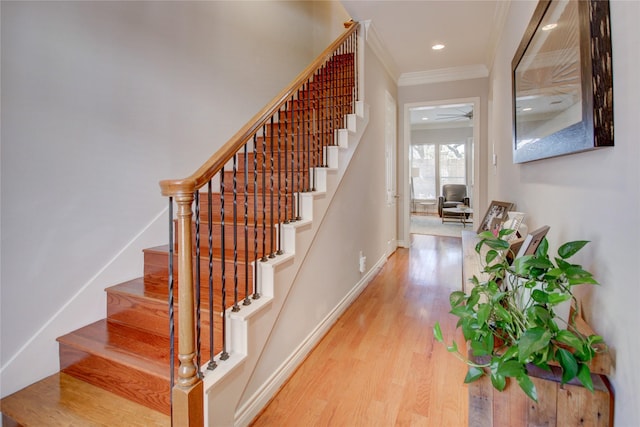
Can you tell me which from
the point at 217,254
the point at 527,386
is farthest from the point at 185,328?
the point at 527,386

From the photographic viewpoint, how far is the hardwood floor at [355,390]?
147cm

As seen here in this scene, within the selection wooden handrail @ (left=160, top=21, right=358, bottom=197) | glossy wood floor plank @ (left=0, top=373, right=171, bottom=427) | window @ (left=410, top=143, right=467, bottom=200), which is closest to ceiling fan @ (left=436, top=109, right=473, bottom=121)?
window @ (left=410, top=143, right=467, bottom=200)

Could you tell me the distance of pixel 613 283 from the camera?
2.89 feet

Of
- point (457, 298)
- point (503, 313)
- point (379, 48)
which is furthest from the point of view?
point (379, 48)

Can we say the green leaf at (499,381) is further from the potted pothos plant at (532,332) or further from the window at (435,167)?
the window at (435,167)

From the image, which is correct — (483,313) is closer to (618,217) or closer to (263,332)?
(618,217)

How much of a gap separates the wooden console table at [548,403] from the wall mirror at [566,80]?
2.01ft

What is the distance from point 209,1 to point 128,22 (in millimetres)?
895

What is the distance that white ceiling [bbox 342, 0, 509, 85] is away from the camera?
2.97m

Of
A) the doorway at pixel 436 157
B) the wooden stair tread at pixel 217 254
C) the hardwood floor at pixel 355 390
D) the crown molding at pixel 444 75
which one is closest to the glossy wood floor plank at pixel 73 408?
the hardwood floor at pixel 355 390

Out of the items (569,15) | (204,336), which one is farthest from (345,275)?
(569,15)

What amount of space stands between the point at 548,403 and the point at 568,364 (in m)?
0.19

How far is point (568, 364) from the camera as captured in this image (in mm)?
765

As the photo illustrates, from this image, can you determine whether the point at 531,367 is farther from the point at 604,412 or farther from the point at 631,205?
the point at 631,205
